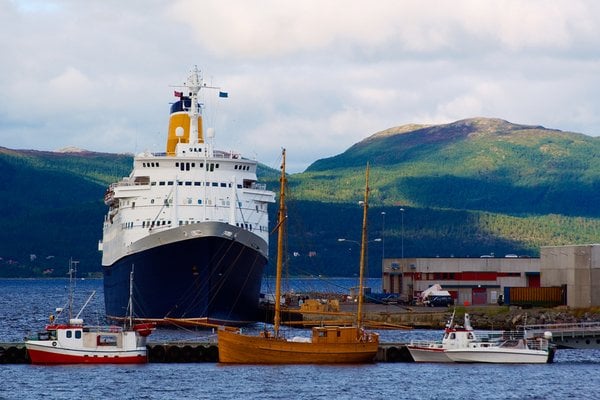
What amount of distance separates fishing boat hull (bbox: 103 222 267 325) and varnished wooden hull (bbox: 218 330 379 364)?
18.9 metres

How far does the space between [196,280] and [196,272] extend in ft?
1.64

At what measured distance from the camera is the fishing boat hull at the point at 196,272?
3588 inches

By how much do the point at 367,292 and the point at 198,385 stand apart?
2768 inches

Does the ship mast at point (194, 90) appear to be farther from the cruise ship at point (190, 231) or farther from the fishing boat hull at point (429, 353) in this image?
the fishing boat hull at point (429, 353)

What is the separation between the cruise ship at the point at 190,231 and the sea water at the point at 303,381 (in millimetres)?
18073

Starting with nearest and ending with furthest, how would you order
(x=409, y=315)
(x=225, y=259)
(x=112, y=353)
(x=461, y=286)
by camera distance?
(x=112, y=353) < (x=225, y=259) < (x=409, y=315) < (x=461, y=286)

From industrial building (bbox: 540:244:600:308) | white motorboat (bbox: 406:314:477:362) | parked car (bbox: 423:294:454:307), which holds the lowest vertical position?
white motorboat (bbox: 406:314:477:362)

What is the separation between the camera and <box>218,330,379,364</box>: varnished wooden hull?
71.2 metres

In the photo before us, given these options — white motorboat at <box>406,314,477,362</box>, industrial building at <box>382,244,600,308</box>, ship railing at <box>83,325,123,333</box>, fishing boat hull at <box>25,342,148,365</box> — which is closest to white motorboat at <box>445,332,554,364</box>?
white motorboat at <box>406,314,477,362</box>

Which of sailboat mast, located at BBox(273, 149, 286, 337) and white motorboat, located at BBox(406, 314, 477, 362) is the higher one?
sailboat mast, located at BBox(273, 149, 286, 337)

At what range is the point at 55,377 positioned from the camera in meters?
67.4

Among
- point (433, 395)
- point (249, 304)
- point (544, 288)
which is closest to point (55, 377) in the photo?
point (433, 395)

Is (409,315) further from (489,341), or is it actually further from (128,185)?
(489,341)

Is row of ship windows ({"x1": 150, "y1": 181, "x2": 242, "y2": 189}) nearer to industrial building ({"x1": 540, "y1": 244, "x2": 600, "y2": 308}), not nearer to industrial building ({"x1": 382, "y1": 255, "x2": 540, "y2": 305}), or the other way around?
industrial building ({"x1": 540, "y1": 244, "x2": 600, "y2": 308})
